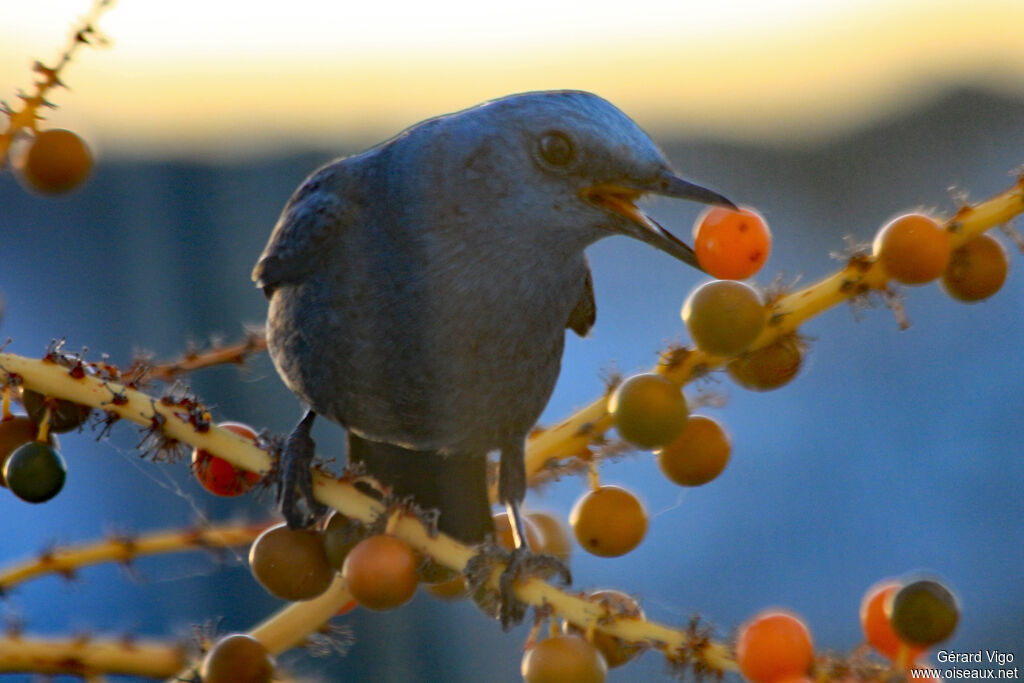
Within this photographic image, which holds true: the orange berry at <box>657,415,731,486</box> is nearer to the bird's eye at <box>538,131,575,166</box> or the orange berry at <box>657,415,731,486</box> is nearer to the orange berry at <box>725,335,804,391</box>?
the orange berry at <box>725,335,804,391</box>

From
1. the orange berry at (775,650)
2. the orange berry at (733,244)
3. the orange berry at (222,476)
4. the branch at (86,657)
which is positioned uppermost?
the orange berry at (733,244)

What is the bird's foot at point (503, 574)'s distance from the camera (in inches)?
32.5

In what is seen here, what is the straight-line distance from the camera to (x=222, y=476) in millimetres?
908

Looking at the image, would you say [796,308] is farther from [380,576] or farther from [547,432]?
[380,576]

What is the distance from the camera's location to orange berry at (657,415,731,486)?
2.76ft

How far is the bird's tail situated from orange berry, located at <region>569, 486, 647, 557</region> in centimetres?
56

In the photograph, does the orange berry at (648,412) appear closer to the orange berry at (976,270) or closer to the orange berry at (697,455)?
the orange berry at (697,455)

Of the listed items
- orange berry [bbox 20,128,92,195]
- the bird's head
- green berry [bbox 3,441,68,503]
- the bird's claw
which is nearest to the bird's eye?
the bird's head

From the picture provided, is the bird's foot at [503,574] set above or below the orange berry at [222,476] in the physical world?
above

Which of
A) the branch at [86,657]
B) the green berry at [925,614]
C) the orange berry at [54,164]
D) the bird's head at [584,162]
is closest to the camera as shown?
the green berry at [925,614]

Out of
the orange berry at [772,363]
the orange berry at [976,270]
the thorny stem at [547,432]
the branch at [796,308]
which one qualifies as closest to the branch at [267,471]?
the thorny stem at [547,432]

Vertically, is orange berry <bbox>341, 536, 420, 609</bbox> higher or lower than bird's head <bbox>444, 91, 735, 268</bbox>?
lower

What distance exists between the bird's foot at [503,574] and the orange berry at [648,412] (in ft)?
0.46

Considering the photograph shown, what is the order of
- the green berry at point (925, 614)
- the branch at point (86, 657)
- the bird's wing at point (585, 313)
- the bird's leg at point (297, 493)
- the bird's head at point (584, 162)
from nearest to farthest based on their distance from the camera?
the green berry at point (925, 614) → the branch at point (86, 657) → the bird's leg at point (297, 493) → the bird's head at point (584, 162) → the bird's wing at point (585, 313)
